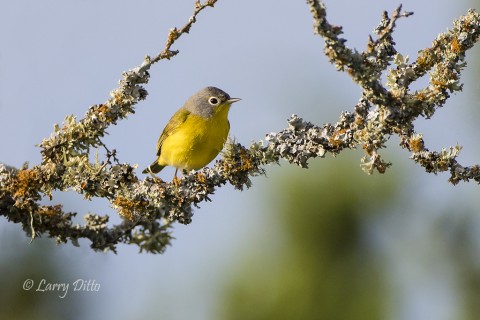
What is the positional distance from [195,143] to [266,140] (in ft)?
8.81

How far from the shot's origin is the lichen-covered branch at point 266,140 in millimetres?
4770

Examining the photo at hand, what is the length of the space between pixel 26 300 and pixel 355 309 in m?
4.01

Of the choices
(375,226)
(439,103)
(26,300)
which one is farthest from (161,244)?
(375,226)

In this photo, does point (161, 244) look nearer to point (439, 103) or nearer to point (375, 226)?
point (439, 103)

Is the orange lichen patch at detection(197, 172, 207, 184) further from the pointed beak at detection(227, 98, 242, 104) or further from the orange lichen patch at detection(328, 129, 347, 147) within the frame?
the pointed beak at detection(227, 98, 242, 104)

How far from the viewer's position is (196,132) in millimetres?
8398

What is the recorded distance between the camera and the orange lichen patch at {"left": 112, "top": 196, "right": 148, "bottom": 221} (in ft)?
17.5

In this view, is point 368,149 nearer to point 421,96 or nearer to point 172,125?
point 421,96

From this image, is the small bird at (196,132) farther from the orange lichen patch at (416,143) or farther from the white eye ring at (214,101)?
the orange lichen patch at (416,143)

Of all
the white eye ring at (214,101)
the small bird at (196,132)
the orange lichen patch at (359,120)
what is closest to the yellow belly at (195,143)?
the small bird at (196,132)

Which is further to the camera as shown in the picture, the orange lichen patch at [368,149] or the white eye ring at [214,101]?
the white eye ring at [214,101]

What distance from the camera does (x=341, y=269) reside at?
10242mm
